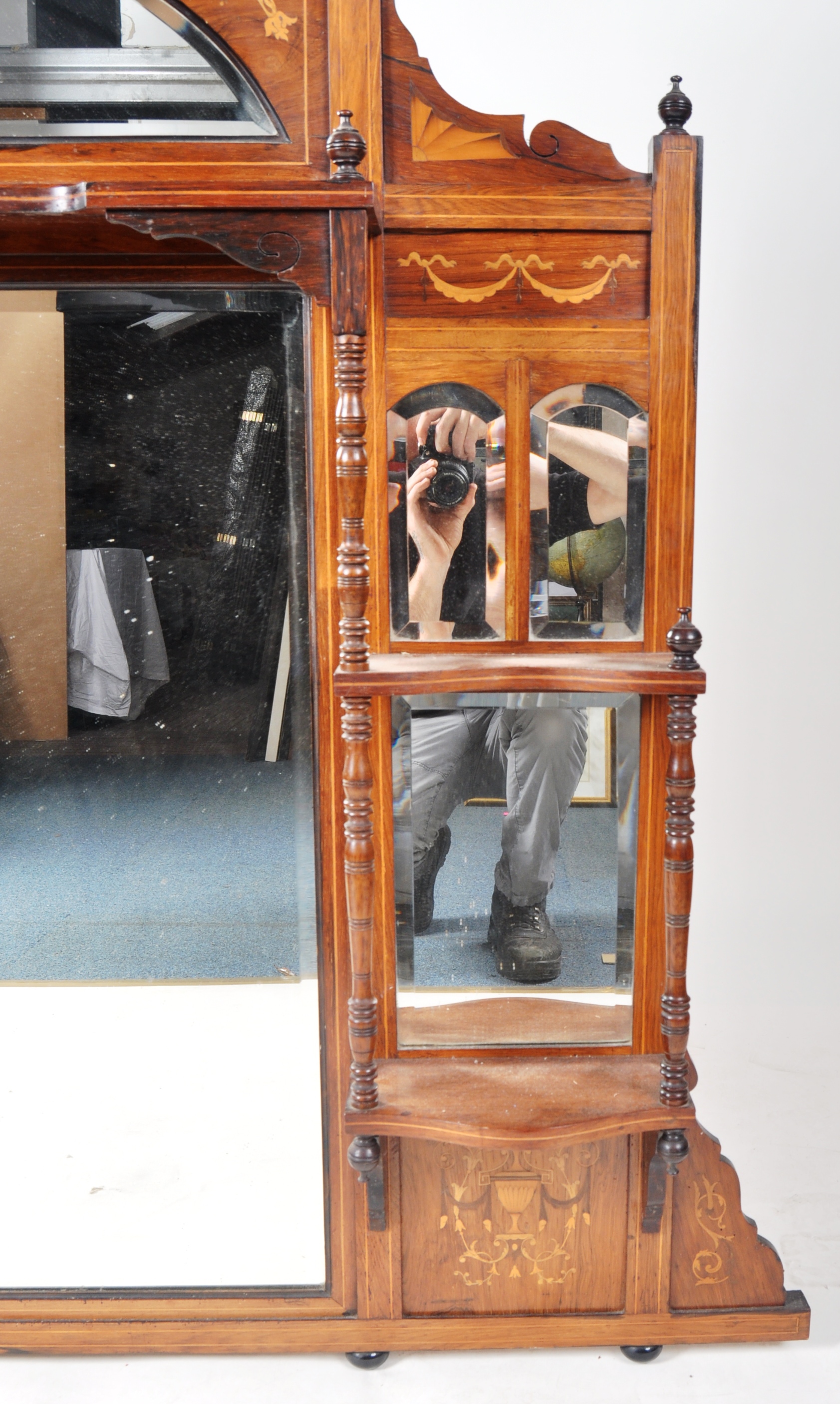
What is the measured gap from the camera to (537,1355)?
2.03 m

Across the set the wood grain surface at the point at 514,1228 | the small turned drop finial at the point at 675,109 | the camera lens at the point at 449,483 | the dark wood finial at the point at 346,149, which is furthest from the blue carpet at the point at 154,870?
the small turned drop finial at the point at 675,109

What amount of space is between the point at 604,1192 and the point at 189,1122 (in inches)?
30.3

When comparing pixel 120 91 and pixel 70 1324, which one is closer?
pixel 120 91

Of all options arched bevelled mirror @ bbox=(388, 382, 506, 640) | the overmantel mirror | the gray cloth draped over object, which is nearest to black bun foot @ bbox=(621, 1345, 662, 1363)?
the overmantel mirror

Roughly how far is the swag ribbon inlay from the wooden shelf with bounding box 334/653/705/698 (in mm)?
616

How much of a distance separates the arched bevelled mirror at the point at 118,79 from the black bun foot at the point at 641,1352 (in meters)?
2.17

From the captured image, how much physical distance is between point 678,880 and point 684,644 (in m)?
0.38

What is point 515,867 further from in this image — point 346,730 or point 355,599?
point 355,599

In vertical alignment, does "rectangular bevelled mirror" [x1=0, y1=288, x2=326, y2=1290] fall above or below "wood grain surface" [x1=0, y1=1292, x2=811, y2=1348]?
above

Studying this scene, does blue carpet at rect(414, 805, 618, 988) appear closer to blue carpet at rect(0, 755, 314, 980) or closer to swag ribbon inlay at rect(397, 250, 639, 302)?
blue carpet at rect(0, 755, 314, 980)

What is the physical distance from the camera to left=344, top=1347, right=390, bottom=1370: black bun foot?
2.01m

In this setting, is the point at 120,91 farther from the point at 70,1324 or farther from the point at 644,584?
the point at 70,1324

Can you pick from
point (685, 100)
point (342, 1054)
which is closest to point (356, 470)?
point (685, 100)

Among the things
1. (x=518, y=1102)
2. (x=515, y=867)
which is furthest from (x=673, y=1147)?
(x=515, y=867)
